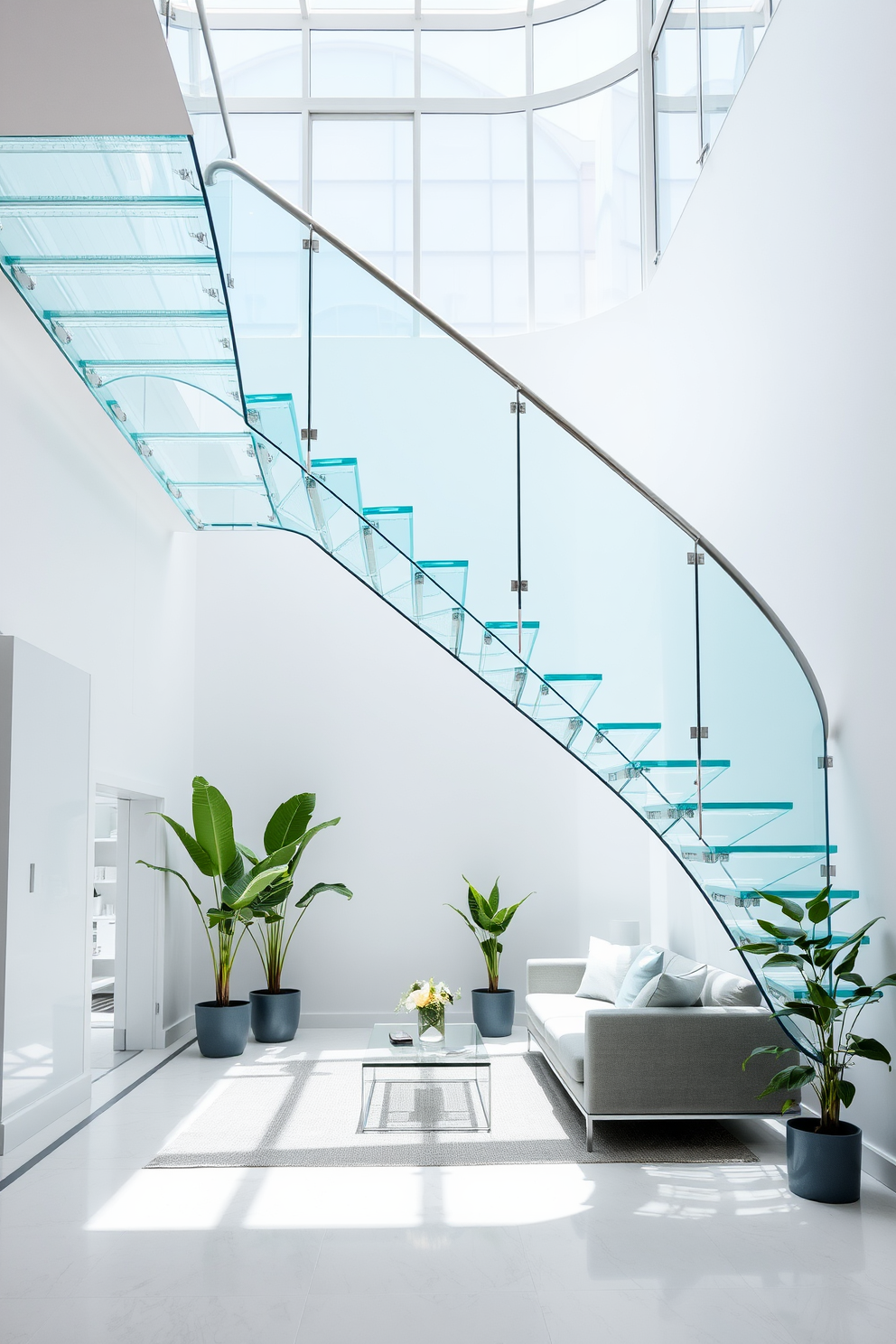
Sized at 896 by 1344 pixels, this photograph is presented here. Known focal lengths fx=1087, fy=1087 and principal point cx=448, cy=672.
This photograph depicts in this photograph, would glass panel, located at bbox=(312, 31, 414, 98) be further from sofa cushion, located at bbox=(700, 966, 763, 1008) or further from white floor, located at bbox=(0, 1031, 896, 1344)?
white floor, located at bbox=(0, 1031, 896, 1344)

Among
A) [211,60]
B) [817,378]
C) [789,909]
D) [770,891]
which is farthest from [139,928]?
[817,378]

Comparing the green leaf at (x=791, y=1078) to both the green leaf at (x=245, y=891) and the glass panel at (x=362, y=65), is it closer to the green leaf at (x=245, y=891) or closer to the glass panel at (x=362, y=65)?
the green leaf at (x=245, y=891)

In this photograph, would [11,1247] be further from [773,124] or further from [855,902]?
[773,124]

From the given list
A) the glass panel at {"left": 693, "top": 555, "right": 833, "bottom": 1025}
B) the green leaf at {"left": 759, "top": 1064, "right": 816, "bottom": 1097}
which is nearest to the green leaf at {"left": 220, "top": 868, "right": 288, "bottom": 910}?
the glass panel at {"left": 693, "top": 555, "right": 833, "bottom": 1025}

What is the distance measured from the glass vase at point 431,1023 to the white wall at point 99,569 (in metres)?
2.27

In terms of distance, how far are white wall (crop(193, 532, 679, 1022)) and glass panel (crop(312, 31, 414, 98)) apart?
420 centimetres

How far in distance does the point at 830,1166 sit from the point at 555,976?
123 inches

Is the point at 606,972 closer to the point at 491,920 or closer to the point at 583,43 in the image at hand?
the point at 491,920

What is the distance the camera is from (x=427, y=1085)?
620 cm

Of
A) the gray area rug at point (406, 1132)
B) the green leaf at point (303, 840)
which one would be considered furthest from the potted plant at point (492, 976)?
the gray area rug at point (406, 1132)

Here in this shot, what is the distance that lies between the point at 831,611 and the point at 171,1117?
405 cm

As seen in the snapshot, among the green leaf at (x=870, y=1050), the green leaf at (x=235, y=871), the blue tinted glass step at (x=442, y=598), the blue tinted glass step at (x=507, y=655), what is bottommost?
the green leaf at (x=870, y=1050)

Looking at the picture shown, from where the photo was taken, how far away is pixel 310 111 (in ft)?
31.0

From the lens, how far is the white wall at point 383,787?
823 cm
